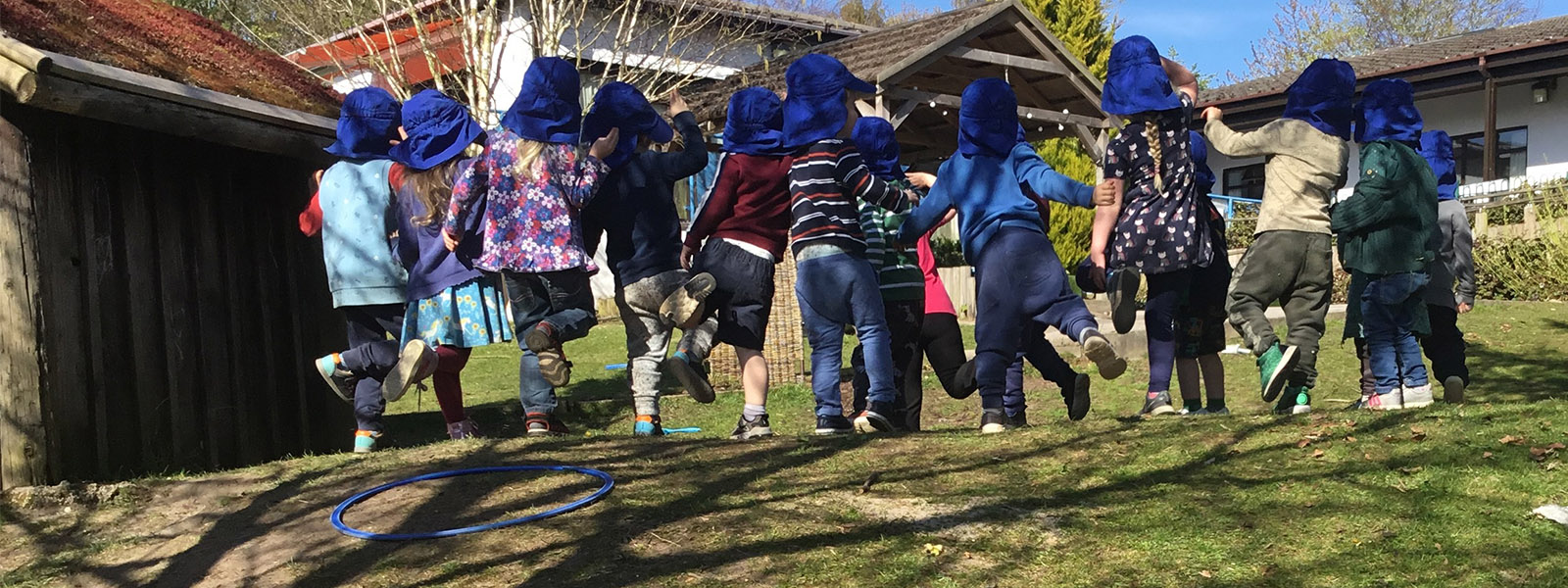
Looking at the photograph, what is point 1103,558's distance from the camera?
3715 millimetres

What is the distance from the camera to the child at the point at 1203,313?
655 cm

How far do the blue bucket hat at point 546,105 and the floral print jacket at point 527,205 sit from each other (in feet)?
0.19

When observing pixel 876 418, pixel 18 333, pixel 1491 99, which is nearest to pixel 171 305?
pixel 18 333

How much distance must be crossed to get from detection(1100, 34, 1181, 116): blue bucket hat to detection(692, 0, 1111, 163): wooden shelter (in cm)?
857

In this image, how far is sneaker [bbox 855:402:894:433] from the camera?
6086 millimetres

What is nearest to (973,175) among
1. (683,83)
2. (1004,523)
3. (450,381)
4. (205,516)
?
(1004,523)

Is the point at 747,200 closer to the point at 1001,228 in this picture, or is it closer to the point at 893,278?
the point at 893,278

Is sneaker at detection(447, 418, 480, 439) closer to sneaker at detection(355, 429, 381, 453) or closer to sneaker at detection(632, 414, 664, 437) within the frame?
sneaker at detection(355, 429, 381, 453)

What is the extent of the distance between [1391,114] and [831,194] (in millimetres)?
2872

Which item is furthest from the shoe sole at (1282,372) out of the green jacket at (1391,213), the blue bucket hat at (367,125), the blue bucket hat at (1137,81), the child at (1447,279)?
the blue bucket hat at (367,125)

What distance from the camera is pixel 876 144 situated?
6.78 meters

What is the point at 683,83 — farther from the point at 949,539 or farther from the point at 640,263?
the point at 949,539

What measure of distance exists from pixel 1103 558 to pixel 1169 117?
10.4ft

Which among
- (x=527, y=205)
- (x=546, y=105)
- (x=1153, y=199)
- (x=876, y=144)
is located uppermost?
(x=546, y=105)
